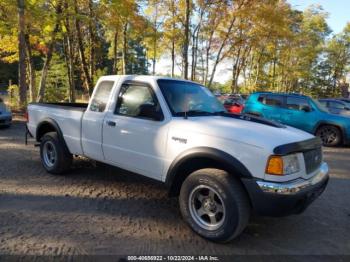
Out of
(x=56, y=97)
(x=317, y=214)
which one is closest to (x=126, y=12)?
(x=56, y=97)

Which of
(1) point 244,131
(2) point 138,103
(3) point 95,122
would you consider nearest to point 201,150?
(1) point 244,131

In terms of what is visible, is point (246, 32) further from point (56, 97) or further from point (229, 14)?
point (56, 97)

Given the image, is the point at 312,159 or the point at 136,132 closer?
the point at 312,159

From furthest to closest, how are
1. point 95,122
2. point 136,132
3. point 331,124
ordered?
point 331,124
point 95,122
point 136,132

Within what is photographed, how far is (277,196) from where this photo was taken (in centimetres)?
351

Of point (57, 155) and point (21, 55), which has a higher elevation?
point (21, 55)

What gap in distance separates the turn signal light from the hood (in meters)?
0.11

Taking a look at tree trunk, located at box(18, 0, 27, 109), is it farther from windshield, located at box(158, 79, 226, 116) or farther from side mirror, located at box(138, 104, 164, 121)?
side mirror, located at box(138, 104, 164, 121)

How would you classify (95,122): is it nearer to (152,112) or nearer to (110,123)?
(110,123)

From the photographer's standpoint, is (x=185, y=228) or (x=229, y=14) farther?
(x=229, y=14)

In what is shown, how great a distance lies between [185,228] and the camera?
14.0ft

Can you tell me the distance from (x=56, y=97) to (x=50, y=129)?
20834 mm

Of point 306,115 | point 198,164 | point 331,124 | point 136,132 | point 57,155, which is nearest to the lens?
point 198,164

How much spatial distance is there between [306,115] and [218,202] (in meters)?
8.86
